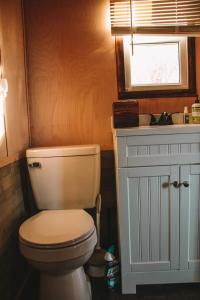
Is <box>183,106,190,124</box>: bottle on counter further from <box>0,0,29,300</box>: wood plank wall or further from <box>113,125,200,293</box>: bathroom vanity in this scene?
<box>0,0,29,300</box>: wood plank wall

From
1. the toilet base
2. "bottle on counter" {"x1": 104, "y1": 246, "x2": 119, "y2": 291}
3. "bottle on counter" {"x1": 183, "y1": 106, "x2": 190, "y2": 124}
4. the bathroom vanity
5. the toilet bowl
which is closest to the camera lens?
the toilet bowl

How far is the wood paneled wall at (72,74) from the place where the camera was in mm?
1840

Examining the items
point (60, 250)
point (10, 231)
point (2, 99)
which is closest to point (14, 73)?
point (2, 99)

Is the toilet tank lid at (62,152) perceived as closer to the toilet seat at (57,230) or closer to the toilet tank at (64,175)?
the toilet tank at (64,175)

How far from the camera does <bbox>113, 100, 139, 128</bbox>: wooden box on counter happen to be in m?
1.57

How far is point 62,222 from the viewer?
140cm

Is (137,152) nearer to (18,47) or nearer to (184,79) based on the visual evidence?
(184,79)

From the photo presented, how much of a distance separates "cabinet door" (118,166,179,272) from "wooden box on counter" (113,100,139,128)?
0.27 metres

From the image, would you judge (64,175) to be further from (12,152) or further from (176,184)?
(176,184)

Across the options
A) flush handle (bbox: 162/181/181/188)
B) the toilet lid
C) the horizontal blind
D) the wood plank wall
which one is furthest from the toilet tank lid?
the horizontal blind

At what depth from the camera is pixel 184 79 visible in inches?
73.8

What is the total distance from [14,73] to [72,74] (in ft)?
1.30

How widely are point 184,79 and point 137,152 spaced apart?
0.72 m

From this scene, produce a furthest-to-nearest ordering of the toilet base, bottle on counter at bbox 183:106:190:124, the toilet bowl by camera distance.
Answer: bottle on counter at bbox 183:106:190:124
the toilet base
the toilet bowl
